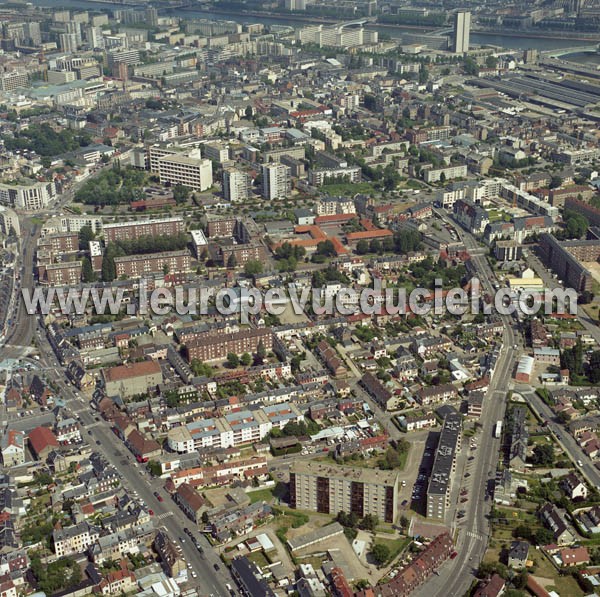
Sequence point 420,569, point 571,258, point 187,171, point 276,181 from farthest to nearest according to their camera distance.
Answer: point 187,171 < point 276,181 < point 571,258 < point 420,569

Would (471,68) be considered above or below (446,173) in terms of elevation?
above

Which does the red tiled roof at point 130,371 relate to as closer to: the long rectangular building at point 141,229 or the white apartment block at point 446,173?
the long rectangular building at point 141,229

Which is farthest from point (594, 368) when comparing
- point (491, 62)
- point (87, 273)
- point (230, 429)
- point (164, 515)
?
point (491, 62)

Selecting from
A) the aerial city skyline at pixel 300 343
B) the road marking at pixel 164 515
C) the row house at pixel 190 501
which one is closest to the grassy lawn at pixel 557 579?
the aerial city skyline at pixel 300 343

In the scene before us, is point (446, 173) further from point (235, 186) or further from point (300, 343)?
point (300, 343)

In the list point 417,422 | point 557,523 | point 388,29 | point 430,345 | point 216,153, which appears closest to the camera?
point 557,523

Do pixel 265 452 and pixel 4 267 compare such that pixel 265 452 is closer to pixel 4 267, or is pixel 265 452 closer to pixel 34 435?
pixel 34 435

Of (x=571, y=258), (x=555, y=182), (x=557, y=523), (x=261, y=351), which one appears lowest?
(x=557, y=523)
